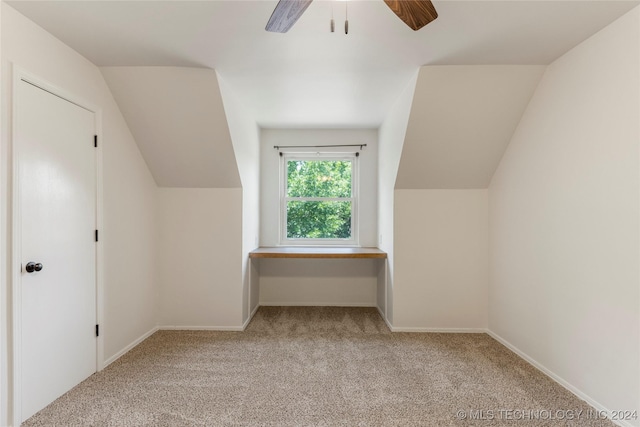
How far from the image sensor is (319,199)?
4.33 meters

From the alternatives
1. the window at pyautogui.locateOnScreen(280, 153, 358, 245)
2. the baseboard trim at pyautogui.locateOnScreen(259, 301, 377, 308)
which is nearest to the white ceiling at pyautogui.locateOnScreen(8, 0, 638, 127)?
the window at pyautogui.locateOnScreen(280, 153, 358, 245)

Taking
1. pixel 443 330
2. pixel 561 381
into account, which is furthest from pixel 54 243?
pixel 561 381

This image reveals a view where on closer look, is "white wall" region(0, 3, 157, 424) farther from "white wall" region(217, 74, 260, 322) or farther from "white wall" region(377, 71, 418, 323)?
"white wall" region(377, 71, 418, 323)

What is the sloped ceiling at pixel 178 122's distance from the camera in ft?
8.23

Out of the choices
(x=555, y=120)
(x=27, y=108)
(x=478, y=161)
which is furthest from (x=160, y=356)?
(x=555, y=120)

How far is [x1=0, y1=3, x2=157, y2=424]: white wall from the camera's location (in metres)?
1.74

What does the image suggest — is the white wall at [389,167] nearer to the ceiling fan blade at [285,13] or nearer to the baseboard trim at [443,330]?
the baseboard trim at [443,330]

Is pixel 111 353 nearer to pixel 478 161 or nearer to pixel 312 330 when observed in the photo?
pixel 312 330

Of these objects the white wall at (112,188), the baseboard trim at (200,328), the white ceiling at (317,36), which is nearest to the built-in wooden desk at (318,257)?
the baseboard trim at (200,328)

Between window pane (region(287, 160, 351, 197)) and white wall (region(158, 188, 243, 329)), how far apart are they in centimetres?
126

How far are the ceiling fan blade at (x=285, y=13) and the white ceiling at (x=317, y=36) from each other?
0.86 feet

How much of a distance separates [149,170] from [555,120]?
3493 millimetres

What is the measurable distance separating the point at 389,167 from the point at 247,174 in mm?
1571

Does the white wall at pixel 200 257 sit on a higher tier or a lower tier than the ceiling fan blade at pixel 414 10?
lower
